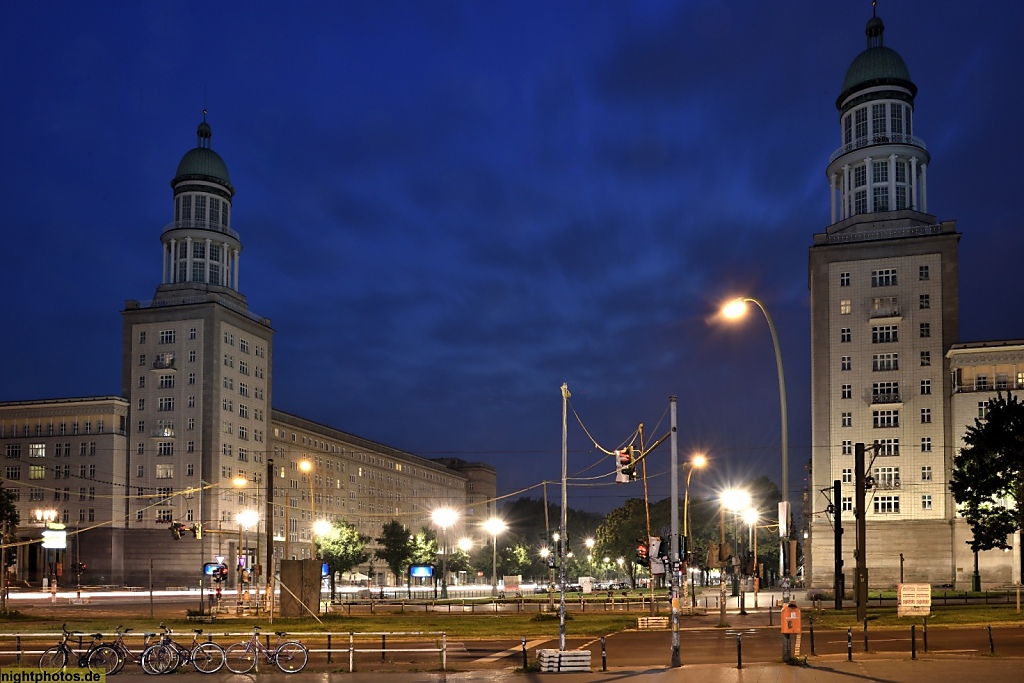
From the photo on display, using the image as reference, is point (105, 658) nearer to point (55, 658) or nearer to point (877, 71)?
point (55, 658)

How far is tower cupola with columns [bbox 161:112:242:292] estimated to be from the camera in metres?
140

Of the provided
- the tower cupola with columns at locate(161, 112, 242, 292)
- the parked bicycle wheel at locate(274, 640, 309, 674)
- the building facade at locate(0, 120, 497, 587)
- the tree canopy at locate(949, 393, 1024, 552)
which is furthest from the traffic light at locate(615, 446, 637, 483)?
the tower cupola with columns at locate(161, 112, 242, 292)

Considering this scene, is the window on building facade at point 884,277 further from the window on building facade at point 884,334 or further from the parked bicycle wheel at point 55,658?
the parked bicycle wheel at point 55,658

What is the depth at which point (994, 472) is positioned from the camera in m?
69.7

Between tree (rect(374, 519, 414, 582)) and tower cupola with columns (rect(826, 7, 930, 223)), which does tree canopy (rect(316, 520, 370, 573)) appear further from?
tower cupola with columns (rect(826, 7, 930, 223))

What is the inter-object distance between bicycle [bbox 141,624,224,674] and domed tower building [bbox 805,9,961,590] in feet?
269

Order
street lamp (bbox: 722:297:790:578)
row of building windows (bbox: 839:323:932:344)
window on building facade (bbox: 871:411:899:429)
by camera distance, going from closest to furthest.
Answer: street lamp (bbox: 722:297:790:578) → window on building facade (bbox: 871:411:899:429) → row of building windows (bbox: 839:323:932:344)

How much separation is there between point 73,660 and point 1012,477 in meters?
54.0

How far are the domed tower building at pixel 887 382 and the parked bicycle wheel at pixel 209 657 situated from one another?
81.9 meters

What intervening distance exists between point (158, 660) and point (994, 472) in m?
57.6

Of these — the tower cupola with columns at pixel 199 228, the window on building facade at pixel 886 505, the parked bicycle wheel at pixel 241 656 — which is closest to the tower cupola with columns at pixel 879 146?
the window on building facade at pixel 886 505

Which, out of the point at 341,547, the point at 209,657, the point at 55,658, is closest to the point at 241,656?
the point at 209,657

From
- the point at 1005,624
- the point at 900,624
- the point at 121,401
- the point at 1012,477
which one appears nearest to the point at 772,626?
the point at 900,624

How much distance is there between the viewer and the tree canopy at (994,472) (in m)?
61.1
